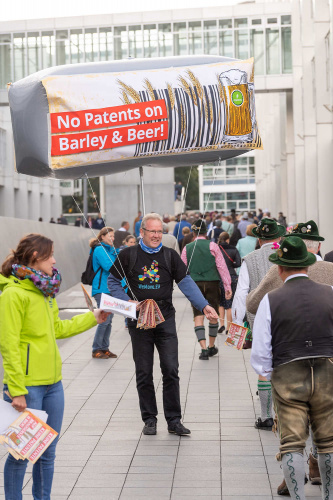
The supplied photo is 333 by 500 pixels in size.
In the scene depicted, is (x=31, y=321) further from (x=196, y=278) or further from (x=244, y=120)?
(x=196, y=278)

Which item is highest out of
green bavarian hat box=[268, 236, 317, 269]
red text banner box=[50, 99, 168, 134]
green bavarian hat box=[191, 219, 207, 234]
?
red text banner box=[50, 99, 168, 134]

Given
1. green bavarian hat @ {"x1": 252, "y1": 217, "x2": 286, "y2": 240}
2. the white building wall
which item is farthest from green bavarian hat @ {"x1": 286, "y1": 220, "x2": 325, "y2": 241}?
the white building wall

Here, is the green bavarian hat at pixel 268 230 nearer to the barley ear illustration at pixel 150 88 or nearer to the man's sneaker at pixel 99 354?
the barley ear illustration at pixel 150 88

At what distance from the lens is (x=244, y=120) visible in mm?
8914

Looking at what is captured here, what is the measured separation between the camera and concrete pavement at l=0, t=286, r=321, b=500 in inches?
237

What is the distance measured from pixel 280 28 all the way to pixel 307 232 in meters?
40.7

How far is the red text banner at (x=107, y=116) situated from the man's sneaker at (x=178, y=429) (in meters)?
2.85

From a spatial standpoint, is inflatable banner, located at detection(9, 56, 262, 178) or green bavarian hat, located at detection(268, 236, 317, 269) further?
inflatable banner, located at detection(9, 56, 262, 178)

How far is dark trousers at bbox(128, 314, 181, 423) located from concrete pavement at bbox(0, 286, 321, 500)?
25 centimetres

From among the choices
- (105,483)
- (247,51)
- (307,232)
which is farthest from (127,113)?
(247,51)

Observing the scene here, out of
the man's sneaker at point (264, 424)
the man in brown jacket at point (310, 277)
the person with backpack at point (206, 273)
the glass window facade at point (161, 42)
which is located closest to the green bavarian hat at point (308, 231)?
the man in brown jacket at point (310, 277)

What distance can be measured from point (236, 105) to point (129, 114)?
116 centimetres

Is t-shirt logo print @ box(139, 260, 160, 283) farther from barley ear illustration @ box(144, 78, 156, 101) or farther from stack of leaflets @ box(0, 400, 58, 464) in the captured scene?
stack of leaflets @ box(0, 400, 58, 464)

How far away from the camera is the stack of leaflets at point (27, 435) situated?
15.4ft
